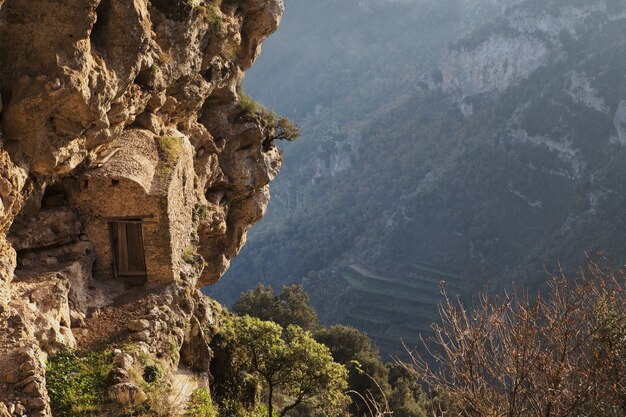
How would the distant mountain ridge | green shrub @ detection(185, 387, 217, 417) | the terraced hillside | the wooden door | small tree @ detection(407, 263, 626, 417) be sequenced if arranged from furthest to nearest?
1. the distant mountain ridge
2. the terraced hillside
3. the wooden door
4. green shrub @ detection(185, 387, 217, 417)
5. small tree @ detection(407, 263, 626, 417)

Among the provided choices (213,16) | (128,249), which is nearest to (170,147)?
(128,249)

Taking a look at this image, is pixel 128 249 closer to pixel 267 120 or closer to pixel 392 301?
pixel 267 120

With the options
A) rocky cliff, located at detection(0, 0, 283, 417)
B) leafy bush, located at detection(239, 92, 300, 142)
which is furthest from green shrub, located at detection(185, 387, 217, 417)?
leafy bush, located at detection(239, 92, 300, 142)

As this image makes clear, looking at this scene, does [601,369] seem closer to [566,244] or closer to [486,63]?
[566,244]

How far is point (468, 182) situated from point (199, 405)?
110 meters

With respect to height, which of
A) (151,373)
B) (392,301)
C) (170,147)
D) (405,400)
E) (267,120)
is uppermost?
(267,120)

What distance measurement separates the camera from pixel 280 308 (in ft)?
135

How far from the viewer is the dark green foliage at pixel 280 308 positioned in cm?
4050

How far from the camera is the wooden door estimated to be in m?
13.3

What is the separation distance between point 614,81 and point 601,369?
10666cm

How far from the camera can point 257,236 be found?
142375mm

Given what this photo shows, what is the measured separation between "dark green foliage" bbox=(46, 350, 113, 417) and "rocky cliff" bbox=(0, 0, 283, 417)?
0.29 metres

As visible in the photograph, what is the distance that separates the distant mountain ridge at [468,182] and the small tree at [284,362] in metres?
60.1

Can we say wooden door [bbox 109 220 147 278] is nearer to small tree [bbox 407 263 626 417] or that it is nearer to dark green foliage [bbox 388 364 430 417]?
small tree [bbox 407 263 626 417]
